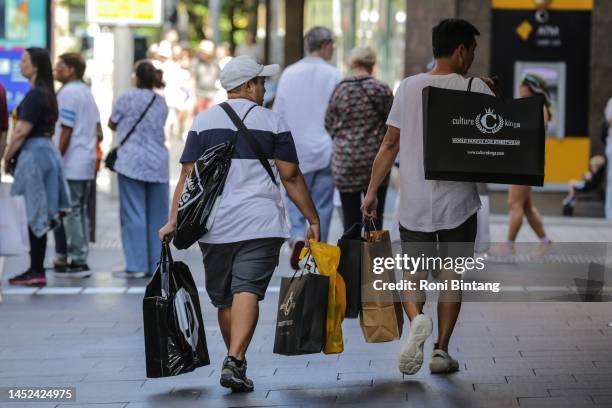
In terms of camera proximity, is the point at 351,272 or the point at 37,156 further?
the point at 37,156

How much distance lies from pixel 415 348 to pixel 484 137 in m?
1.06

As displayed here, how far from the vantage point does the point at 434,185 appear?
7105 millimetres

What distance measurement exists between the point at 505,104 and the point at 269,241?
1.30 meters

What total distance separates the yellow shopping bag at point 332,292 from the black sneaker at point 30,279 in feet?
14.6

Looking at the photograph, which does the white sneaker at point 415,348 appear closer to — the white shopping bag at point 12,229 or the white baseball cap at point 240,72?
the white baseball cap at point 240,72

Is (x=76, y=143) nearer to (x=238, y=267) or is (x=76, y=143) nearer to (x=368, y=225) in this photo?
(x=368, y=225)

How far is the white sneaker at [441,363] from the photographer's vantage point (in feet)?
23.9

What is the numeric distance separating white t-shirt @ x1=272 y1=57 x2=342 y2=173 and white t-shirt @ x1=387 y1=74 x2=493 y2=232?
4.17 meters

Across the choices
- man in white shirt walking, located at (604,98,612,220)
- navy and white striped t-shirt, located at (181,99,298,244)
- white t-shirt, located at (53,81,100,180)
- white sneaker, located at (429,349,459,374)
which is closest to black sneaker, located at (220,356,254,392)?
navy and white striped t-shirt, located at (181,99,298,244)

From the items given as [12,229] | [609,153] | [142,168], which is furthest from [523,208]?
[12,229]

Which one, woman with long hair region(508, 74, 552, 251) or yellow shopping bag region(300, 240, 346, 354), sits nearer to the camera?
yellow shopping bag region(300, 240, 346, 354)

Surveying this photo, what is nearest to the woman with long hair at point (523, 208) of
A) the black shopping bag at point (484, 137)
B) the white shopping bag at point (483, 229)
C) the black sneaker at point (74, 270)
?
the white shopping bag at point (483, 229)

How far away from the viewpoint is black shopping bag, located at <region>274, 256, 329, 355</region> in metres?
6.74

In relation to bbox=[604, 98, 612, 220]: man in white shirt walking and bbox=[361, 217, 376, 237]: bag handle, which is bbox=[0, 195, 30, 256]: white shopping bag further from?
bbox=[604, 98, 612, 220]: man in white shirt walking
